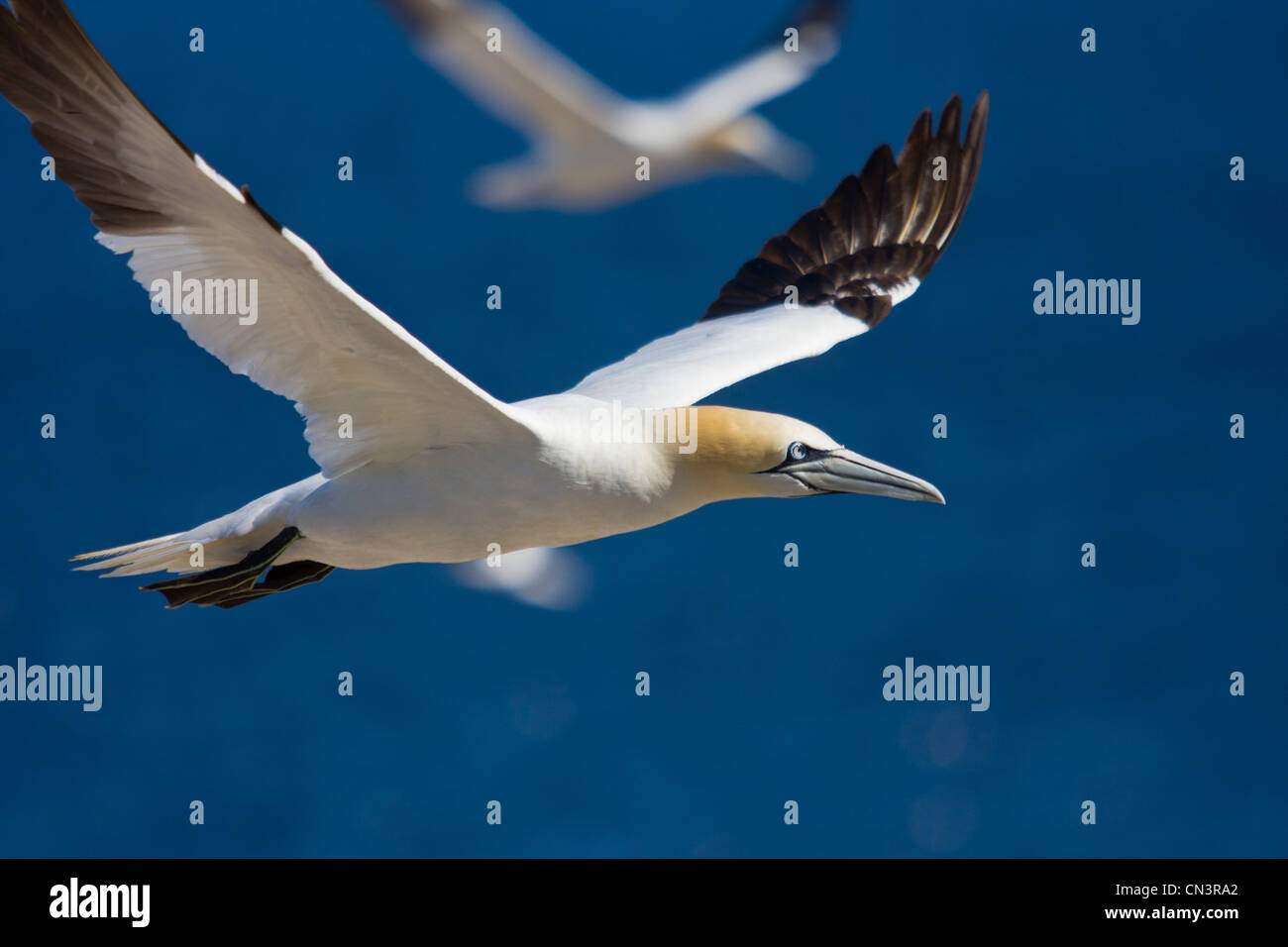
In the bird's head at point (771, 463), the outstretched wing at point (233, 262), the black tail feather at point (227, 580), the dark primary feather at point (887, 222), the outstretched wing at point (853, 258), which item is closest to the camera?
the outstretched wing at point (233, 262)

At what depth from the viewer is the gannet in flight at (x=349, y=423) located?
22.1 feet

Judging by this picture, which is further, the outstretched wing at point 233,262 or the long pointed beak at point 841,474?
the long pointed beak at point 841,474

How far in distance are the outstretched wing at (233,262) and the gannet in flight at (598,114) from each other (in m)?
6.69

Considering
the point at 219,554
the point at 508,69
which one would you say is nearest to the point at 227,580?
the point at 219,554

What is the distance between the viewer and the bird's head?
802cm

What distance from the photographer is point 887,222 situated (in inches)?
444

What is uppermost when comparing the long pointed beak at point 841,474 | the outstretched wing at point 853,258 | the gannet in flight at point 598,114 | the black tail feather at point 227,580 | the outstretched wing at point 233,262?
the gannet in flight at point 598,114

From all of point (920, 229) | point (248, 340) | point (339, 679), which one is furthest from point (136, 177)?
point (339, 679)

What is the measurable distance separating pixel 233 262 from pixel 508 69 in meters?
8.59

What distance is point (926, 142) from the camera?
1124 cm

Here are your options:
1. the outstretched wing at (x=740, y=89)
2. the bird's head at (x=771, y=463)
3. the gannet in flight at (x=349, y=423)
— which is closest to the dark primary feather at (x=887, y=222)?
the gannet in flight at (x=349, y=423)

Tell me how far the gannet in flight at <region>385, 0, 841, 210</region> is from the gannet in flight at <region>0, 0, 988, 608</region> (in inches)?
247

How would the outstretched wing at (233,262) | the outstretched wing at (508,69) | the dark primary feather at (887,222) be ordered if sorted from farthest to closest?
the outstretched wing at (508,69)
the dark primary feather at (887,222)
the outstretched wing at (233,262)

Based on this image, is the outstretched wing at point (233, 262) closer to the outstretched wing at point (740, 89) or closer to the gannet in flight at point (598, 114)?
the gannet in flight at point (598, 114)
